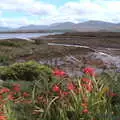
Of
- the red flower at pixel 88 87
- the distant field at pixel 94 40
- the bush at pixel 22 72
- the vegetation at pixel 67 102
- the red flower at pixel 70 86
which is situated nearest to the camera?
the vegetation at pixel 67 102

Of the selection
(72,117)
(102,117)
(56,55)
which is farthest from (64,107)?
(56,55)

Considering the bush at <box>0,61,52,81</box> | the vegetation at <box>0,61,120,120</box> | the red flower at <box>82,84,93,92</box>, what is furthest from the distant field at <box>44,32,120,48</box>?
the red flower at <box>82,84,93,92</box>

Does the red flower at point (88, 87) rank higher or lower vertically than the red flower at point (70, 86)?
lower

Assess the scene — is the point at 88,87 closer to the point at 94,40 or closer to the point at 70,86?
the point at 70,86

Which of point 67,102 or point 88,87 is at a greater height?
point 88,87

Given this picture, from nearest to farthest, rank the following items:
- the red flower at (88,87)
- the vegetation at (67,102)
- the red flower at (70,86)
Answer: the vegetation at (67,102) → the red flower at (70,86) → the red flower at (88,87)

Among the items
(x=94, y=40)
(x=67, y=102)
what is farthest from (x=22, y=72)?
(x=94, y=40)

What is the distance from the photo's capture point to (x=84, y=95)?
802cm

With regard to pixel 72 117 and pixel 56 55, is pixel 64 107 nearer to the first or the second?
pixel 72 117

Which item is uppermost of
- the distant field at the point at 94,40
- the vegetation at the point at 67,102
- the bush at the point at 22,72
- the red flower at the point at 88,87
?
the red flower at the point at 88,87

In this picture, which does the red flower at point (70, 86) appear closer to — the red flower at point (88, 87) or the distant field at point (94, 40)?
the red flower at point (88, 87)

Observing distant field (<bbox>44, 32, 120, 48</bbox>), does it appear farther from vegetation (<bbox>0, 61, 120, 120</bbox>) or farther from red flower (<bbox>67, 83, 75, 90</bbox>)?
red flower (<bbox>67, 83, 75, 90</bbox>)

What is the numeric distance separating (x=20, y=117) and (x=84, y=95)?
1.30 meters

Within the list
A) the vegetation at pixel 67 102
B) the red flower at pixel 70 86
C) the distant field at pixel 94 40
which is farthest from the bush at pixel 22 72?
the distant field at pixel 94 40
